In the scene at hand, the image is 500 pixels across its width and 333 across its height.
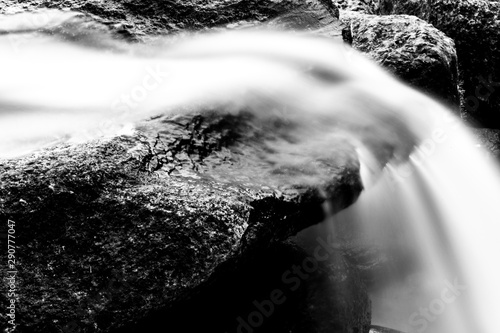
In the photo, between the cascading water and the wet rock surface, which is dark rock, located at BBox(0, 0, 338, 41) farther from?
the wet rock surface

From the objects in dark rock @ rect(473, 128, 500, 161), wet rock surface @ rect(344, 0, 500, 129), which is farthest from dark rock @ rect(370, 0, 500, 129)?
dark rock @ rect(473, 128, 500, 161)

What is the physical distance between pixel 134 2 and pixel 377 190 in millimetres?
2873

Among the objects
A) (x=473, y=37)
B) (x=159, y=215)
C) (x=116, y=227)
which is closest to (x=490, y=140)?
(x=473, y=37)

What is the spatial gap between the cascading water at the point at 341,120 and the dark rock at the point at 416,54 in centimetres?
14

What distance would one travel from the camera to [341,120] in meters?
3.69

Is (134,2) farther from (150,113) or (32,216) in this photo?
(32,216)

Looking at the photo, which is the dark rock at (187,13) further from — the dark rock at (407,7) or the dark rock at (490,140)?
the dark rock at (490,140)

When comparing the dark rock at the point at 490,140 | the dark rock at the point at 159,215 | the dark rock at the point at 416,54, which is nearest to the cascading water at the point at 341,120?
the dark rock at the point at 416,54

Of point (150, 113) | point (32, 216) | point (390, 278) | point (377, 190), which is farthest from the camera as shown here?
point (390, 278)

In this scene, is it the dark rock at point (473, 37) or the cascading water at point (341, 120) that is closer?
the cascading water at point (341, 120)

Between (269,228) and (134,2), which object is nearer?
(269,228)

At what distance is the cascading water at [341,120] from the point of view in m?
3.50

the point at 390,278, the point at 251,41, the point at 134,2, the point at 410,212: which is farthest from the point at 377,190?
the point at 134,2

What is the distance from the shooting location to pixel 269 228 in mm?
2941
